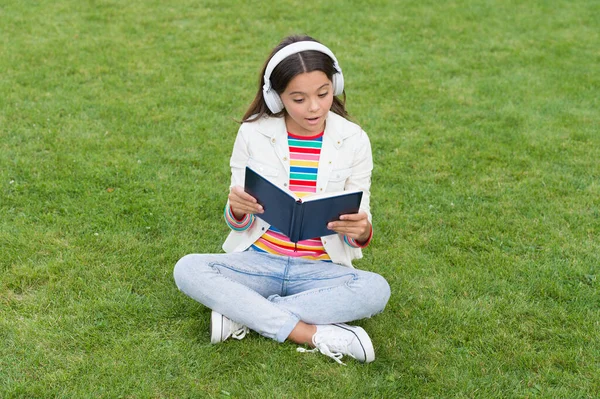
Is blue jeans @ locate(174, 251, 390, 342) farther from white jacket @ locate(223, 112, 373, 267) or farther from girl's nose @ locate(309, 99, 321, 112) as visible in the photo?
girl's nose @ locate(309, 99, 321, 112)

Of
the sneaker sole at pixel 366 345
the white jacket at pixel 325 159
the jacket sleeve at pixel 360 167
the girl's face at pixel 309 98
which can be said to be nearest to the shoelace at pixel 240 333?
the white jacket at pixel 325 159

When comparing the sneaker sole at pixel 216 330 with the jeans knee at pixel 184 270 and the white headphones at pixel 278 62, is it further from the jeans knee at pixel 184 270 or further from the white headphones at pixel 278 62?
the white headphones at pixel 278 62

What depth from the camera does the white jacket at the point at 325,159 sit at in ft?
12.3

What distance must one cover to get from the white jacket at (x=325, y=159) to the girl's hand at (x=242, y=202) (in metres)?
0.23

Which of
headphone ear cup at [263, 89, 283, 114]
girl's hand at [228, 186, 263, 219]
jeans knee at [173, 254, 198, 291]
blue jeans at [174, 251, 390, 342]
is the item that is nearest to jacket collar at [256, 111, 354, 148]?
headphone ear cup at [263, 89, 283, 114]

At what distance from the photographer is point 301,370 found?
11.3 feet

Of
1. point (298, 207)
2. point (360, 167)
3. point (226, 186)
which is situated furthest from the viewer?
point (226, 186)

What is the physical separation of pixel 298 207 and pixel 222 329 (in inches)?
32.3

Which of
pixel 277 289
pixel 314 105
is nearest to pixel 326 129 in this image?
pixel 314 105

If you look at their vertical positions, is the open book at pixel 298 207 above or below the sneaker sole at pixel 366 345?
above

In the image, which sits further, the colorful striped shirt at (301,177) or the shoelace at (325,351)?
the colorful striped shirt at (301,177)

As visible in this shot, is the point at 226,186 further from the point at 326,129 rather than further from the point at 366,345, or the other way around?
the point at 366,345

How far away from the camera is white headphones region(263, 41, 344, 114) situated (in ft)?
11.5

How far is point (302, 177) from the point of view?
378cm
